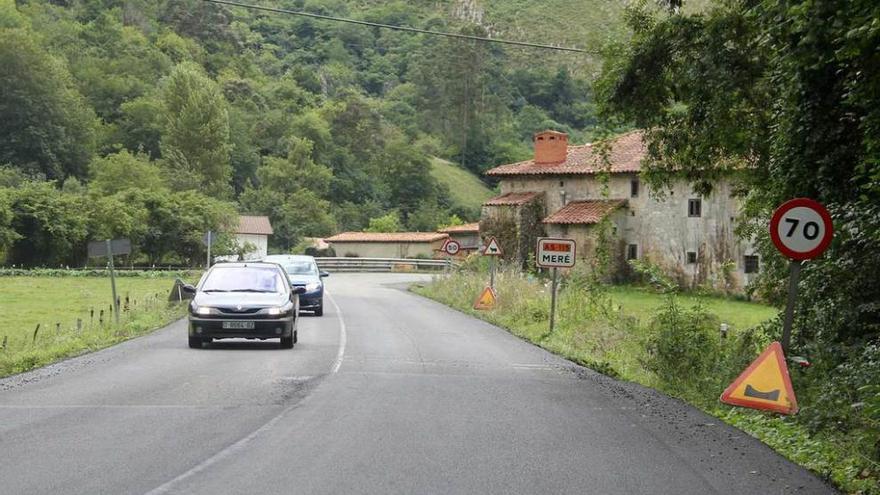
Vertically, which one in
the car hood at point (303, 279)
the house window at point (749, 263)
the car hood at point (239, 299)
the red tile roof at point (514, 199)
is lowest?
the car hood at point (239, 299)

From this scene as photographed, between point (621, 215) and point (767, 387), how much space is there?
2096 inches

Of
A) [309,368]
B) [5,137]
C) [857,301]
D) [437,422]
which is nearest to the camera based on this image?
[437,422]

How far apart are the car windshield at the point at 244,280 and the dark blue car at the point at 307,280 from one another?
32.9 ft

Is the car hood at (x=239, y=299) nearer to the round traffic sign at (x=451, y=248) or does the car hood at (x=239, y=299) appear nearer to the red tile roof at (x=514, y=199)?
the round traffic sign at (x=451, y=248)

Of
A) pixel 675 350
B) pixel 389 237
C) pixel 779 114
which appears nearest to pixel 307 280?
pixel 675 350

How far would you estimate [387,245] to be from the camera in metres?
100

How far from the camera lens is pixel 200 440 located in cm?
1006

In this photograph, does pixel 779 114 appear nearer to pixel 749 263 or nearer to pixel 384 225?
pixel 749 263

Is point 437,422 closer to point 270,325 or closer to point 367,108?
point 270,325

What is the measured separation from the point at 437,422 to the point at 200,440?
104 inches

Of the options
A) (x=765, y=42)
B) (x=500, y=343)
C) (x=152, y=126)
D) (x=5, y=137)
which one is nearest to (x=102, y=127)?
(x=152, y=126)

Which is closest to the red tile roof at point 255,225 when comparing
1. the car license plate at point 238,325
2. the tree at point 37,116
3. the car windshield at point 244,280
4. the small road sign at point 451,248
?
the tree at point 37,116

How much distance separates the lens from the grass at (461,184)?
Answer: 131750mm

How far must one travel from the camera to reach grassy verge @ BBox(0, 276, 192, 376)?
21095 mm
